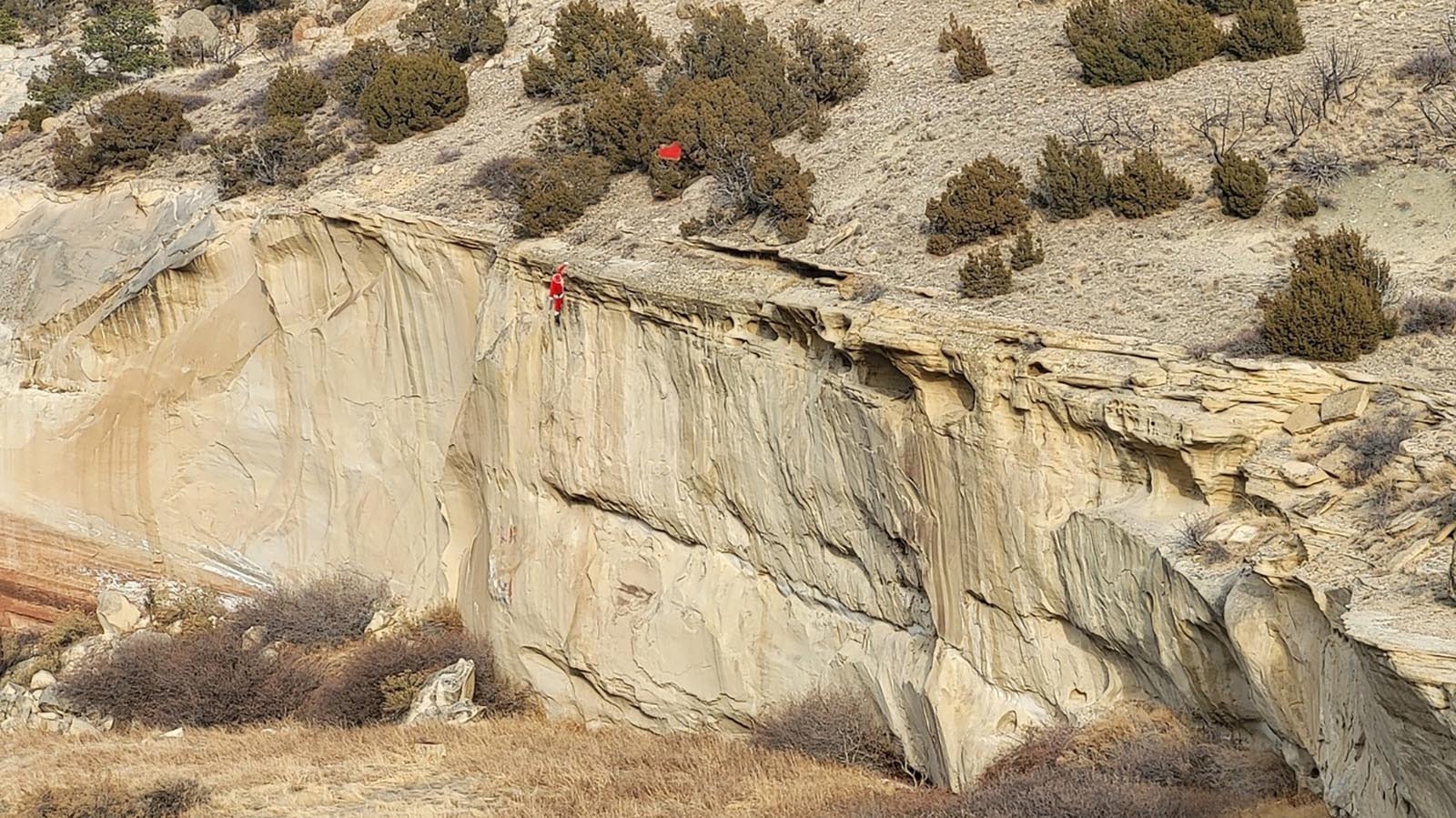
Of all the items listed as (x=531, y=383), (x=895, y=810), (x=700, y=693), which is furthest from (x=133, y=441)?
(x=895, y=810)

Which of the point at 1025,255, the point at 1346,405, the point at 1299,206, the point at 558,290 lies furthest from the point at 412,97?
the point at 1346,405

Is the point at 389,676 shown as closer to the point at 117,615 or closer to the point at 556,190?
the point at 117,615

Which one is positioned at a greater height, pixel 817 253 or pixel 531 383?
pixel 817 253

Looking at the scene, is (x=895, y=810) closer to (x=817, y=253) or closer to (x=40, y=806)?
(x=817, y=253)

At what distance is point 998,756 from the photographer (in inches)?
548

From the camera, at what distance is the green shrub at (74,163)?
84.0ft

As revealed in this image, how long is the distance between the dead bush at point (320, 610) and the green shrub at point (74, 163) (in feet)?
27.1

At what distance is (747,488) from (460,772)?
188 inches

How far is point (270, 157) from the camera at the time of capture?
24.2 metres

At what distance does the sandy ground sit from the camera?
565 inches

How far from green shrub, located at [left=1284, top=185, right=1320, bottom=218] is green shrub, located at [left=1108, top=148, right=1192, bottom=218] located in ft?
3.96

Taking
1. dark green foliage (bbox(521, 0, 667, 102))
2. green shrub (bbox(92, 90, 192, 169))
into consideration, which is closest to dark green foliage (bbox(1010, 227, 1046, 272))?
dark green foliage (bbox(521, 0, 667, 102))

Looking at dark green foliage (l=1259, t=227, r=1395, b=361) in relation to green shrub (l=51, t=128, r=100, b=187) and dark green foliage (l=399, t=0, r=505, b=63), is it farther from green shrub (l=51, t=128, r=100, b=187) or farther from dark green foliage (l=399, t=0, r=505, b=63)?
green shrub (l=51, t=128, r=100, b=187)

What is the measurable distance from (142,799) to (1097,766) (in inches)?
403
